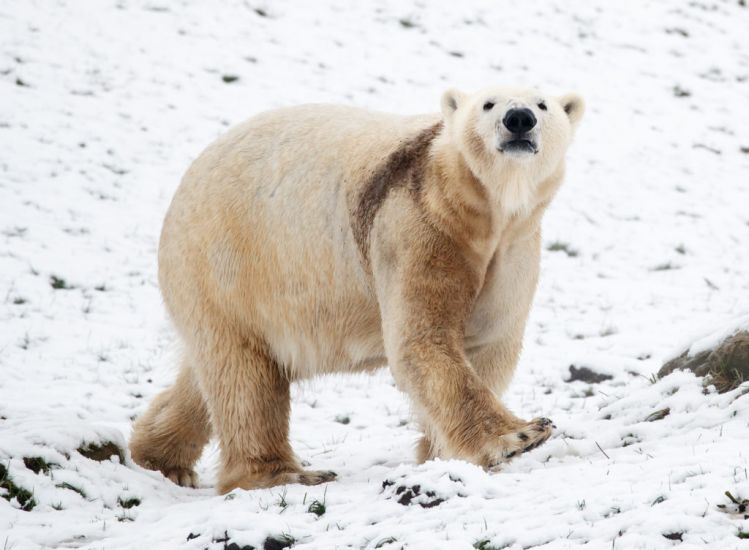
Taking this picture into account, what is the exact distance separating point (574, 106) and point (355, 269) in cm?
148

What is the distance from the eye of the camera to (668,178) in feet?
41.7

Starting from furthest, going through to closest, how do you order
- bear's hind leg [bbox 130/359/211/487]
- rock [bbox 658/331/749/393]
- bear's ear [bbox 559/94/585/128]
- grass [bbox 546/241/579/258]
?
1. grass [bbox 546/241/579/258]
2. bear's hind leg [bbox 130/359/211/487]
3. bear's ear [bbox 559/94/585/128]
4. rock [bbox 658/331/749/393]

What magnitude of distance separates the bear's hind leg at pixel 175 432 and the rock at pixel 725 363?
2.97m

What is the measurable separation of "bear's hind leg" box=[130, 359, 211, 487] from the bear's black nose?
8.69 ft

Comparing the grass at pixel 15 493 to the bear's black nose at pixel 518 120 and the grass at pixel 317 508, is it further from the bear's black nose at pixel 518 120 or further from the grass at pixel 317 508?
the bear's black nose at pixel 518 120

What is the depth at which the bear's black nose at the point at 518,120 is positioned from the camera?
509 centimetres

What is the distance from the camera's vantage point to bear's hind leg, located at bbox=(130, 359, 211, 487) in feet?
21.6

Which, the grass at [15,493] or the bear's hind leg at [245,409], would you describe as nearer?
the grass at [15,493]

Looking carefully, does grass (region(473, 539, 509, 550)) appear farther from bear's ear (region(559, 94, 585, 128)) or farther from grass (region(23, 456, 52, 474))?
bear's ear (region(559, 94, 585, 128))

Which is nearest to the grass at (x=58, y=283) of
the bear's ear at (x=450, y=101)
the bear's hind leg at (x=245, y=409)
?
the bear's hind leg at (x=245, y=409)

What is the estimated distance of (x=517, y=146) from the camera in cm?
512

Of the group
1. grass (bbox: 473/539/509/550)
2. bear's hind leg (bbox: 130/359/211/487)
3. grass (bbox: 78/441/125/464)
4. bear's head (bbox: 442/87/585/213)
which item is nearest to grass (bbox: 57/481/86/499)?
grass (bbox: 78/441/125/464)

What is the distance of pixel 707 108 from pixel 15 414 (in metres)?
11.1

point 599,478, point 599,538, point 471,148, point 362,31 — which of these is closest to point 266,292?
point 471,148
